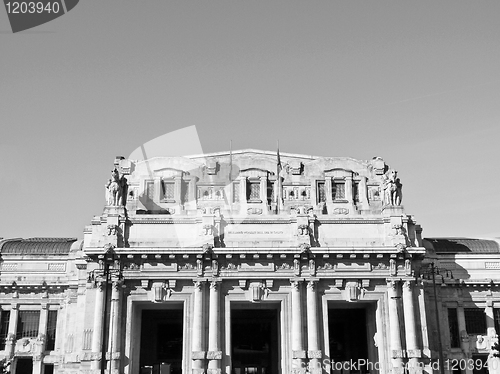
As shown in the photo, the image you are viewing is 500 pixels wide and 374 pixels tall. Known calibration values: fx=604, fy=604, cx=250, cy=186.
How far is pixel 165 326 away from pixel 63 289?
10416 millimetres

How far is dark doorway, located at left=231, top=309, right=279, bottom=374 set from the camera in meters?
56.7

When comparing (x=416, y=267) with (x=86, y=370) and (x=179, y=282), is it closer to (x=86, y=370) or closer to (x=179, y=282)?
(x=179, y=282)

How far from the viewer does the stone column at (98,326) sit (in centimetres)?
4728

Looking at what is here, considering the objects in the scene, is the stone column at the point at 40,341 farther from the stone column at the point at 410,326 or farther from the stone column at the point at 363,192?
the stone column at the point at 410,326

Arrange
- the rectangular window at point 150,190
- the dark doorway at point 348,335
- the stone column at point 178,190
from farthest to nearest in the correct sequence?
the rectangular window at point 150,190, the stone column at point 178,190, the dark doorway at point 348,335

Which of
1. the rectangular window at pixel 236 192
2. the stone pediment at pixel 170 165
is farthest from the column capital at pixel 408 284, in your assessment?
the stone pediment at pixel 170 165

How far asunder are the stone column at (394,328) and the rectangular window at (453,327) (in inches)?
454

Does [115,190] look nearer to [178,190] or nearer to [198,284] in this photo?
[178,190]

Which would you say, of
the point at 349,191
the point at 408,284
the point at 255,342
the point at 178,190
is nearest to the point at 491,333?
the point at 408,284

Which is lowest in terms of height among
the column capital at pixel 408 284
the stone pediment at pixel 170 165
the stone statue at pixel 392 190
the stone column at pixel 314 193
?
the column capital at pixel 408 284

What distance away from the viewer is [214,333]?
48.4 meters

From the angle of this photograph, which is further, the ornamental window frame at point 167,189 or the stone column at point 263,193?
the ornamental window frame at point 167,189

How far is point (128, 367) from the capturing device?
48.2m

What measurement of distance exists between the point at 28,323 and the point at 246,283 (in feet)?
75.4
